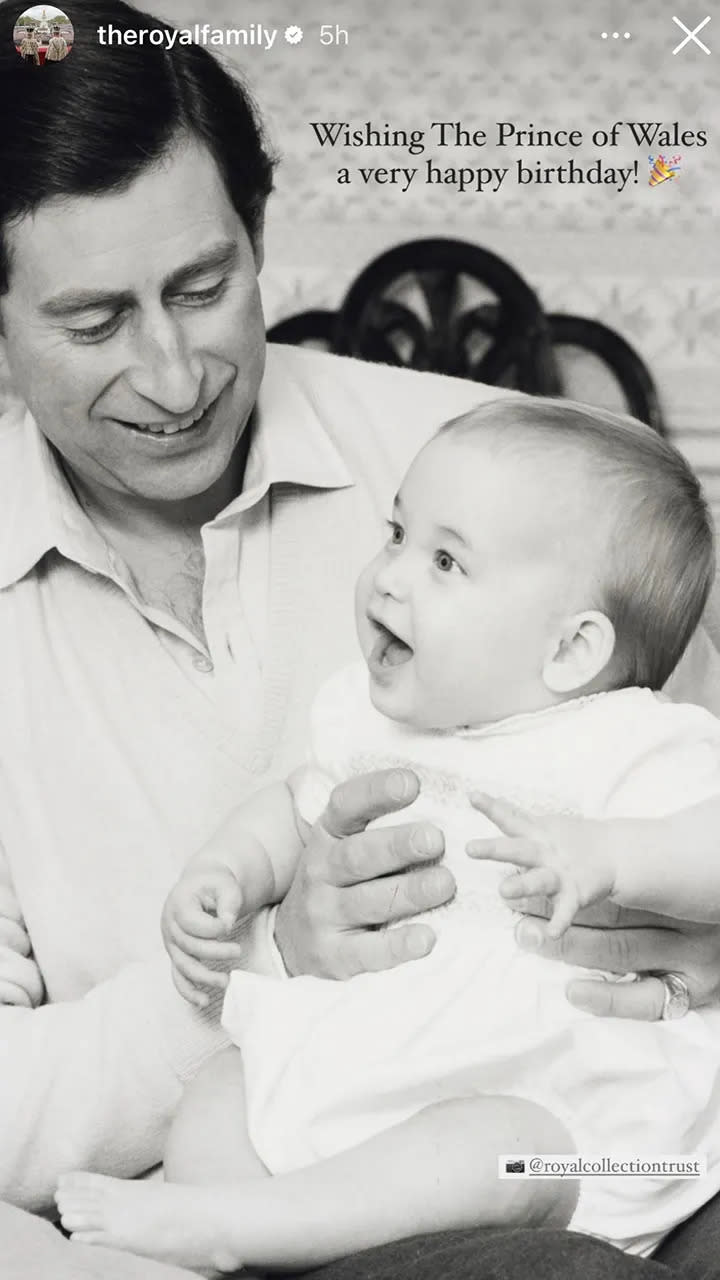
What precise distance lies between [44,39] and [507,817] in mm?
690

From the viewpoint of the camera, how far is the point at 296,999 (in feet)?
3.03

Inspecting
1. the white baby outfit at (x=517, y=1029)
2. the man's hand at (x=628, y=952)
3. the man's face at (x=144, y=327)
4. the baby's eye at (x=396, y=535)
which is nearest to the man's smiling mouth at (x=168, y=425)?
Result: the man's face at (x=144, y=327)

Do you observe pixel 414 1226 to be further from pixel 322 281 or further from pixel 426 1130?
pixel 322 281

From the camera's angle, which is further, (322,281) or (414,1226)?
(322,281)

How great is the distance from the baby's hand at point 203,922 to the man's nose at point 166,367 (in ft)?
1.16

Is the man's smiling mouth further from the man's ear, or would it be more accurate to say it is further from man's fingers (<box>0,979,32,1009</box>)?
man's fingers (<box>0,979,32,1009</box>)

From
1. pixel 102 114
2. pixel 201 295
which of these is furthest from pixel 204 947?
pixel 102 114

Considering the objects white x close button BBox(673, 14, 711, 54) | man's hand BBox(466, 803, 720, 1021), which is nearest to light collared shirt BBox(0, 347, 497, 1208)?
man's hand BBox(466, 803, 720, 1021)

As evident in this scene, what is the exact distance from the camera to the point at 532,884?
2.53 feet

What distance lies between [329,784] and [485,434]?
10.3 inches

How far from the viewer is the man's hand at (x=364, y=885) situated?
0.91m

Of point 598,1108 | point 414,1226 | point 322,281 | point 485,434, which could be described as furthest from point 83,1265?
point 322,281

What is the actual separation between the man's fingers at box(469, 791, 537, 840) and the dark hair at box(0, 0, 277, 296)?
55 cm
